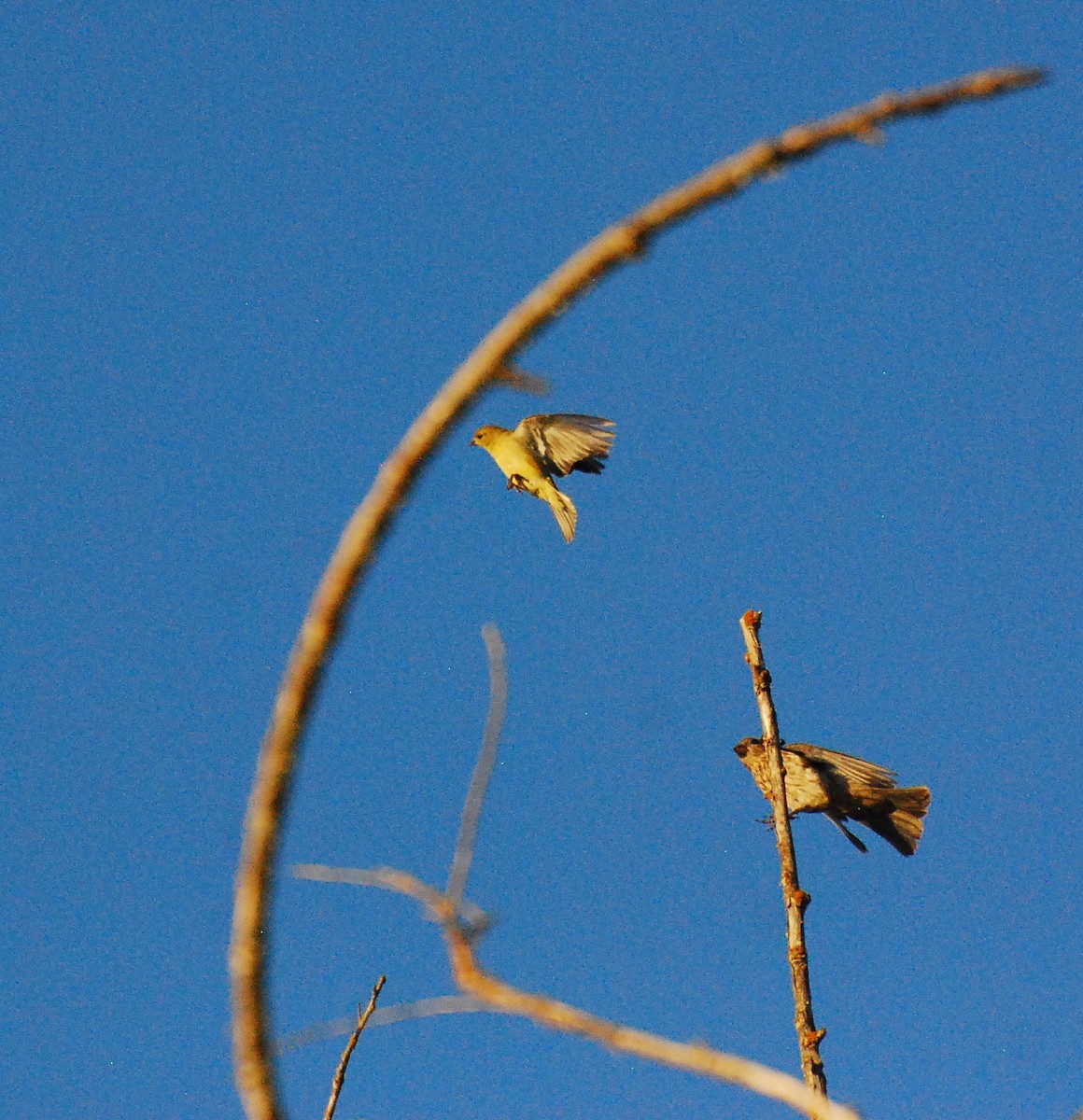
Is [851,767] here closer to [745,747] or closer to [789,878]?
[745,747]

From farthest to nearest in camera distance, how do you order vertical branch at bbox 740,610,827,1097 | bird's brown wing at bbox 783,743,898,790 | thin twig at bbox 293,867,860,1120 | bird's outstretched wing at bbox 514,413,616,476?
bird's outstretched wing at bbox 514,413,616,476
bird's brown wing at bbox 783,743,898,790
vertical branch at bbox 740,610,827,1097
thin twig at bbox 293,867,860,1120

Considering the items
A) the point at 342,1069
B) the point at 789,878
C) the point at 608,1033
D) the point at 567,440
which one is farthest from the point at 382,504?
the point at 567,440

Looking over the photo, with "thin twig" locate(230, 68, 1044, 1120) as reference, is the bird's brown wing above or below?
above

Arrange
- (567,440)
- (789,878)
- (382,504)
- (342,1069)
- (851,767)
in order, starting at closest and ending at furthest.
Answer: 1. (382,504)
2. (342,1069)
3. (789,878)
4. (851,767)
5. (567,440)

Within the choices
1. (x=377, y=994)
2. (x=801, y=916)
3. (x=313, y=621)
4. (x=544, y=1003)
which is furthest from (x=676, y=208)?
(x=801, y=916)

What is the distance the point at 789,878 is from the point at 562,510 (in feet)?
18.6

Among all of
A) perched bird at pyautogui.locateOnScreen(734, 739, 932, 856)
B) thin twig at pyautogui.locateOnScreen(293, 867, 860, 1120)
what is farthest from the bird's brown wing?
thin twig at pyautogui.locateOnScreen(293, 867, 860, 1120)

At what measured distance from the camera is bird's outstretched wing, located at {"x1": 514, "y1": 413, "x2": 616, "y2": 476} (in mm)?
10430

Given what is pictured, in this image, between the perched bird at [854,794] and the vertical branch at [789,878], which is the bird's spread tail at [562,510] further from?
the vertical branch at [789,878]

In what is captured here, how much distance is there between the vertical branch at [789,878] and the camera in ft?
15.8

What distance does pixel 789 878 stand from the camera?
18.1 ft

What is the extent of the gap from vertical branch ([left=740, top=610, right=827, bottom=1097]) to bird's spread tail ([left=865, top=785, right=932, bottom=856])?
9.20 ft

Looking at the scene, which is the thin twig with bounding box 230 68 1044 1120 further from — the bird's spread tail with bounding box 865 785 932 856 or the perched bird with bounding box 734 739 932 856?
the bird's spread tail with bounding box 865 785 932 856

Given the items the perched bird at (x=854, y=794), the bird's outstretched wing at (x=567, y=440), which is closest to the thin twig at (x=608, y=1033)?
the perched bird at (x=854, y=794)
